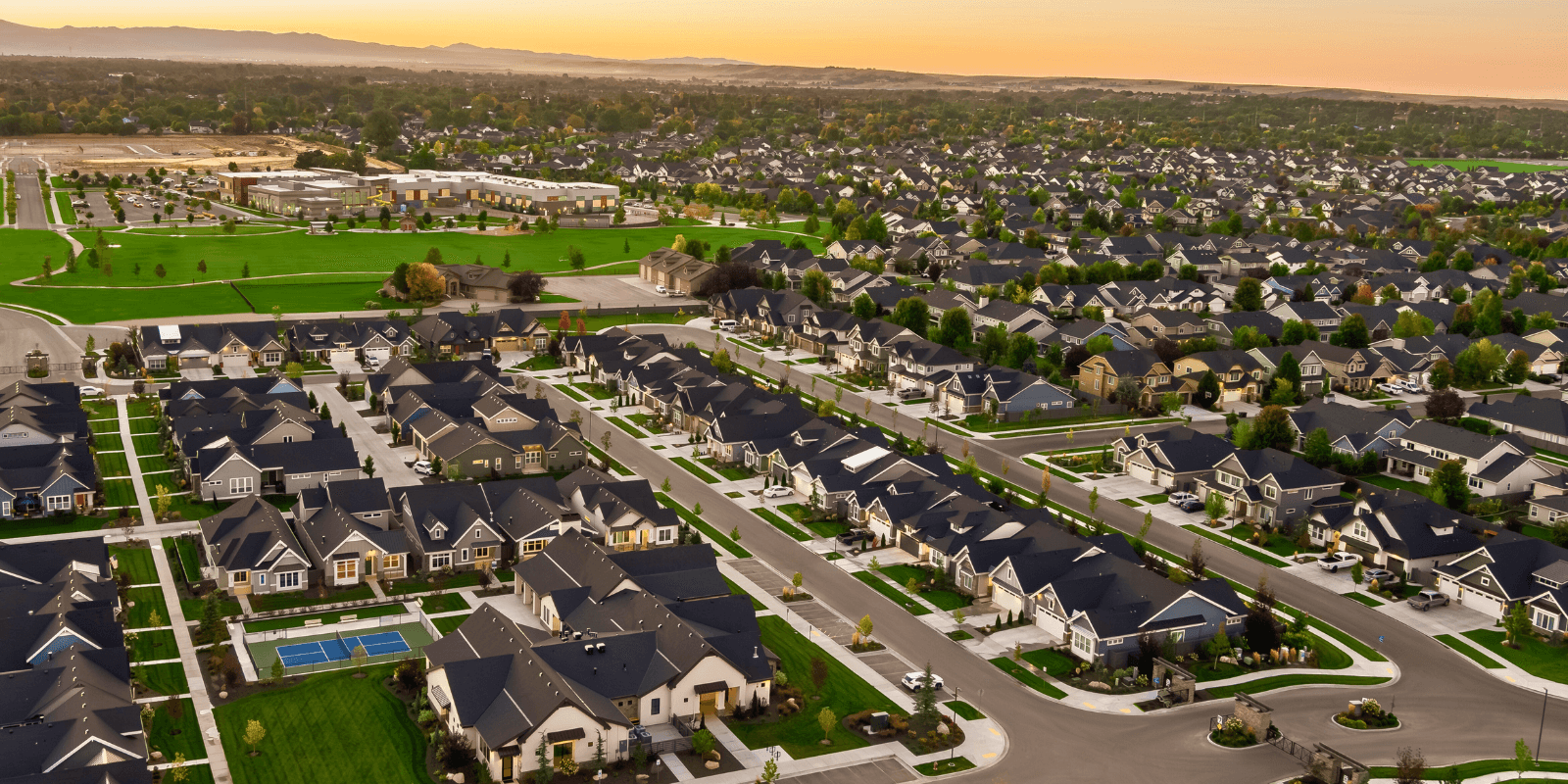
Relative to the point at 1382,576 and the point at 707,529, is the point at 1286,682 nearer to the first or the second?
the point at 1382,576

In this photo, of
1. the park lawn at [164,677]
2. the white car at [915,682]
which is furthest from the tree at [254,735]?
the white car at [915,682]

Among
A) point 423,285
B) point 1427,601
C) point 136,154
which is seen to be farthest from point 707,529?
point 136,154

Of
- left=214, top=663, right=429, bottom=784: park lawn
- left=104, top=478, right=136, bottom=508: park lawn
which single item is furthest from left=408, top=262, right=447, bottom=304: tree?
left=214, top=663, right=429, bottom=784: park lawn

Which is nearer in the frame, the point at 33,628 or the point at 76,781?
the point at 76,781

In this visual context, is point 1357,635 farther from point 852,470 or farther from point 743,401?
point 743,401

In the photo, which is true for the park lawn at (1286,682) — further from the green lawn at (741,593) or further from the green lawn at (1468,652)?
the green lawn at (741,593)

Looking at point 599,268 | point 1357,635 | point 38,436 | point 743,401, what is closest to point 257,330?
point 38,436
